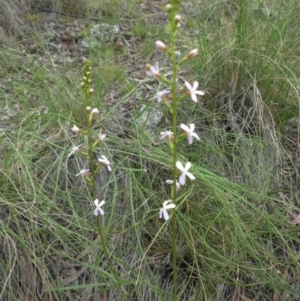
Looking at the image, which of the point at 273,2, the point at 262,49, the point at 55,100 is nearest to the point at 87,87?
the point at 55,100

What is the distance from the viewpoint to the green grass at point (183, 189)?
2.42 m

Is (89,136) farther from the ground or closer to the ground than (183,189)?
farther from the ground

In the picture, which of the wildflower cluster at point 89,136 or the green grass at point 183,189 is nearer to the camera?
the wildflower cluster at point 89,136

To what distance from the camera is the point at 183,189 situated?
2613 mm

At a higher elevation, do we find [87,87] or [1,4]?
[87,87]

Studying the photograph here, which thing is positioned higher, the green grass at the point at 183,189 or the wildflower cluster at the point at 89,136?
the wildflower cluster at the point at 89,136

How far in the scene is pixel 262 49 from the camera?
314 cm

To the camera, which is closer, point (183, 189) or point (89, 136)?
point (89, 136)

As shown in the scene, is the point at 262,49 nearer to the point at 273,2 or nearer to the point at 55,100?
the point at 273,2

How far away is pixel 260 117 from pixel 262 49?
49 cm

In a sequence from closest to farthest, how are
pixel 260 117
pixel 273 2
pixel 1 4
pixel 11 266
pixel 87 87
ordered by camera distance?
pixel 87 87 → pixel 11 266 → pixel 260 117 → pixel 273 2 → pixel 1 4

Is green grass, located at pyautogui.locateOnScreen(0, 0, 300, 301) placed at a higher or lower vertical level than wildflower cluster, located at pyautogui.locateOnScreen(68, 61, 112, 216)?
lower

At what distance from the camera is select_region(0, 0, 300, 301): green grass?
2.42m

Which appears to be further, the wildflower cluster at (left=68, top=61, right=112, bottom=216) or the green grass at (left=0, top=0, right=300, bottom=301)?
the green grass at (left=0, top=0, right=300, bottom=301)
